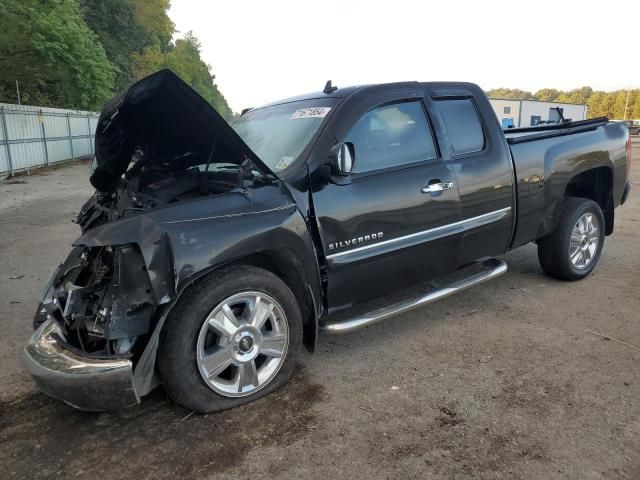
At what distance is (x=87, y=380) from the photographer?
2475mm

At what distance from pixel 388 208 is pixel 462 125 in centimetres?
115

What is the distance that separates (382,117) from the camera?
3.55 metres

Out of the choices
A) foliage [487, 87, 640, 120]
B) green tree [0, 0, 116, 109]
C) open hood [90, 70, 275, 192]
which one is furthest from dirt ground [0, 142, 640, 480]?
foliage [487, 87, 640, 120]

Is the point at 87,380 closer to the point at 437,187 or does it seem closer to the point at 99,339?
the point at 99,339

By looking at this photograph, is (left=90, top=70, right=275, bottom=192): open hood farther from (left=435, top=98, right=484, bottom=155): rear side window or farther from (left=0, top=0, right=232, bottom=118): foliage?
(left=0, top=0, right=232, bottom=118): foliage

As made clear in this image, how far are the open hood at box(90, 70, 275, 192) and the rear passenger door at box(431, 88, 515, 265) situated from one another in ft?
5.19

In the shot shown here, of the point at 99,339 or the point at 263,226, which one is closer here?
the point at 99,339

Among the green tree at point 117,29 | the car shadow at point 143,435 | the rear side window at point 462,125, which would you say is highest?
the green tree at point 117,29

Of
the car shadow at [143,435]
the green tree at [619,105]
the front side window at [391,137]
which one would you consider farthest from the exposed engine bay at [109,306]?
the green tree at [619,105]

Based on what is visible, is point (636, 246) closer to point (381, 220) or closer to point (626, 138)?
point (626, 138)

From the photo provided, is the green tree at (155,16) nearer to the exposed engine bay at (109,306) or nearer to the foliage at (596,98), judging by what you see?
the exposed engine bay at (109,306)

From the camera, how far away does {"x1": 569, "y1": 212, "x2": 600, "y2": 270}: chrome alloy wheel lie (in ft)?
15.6

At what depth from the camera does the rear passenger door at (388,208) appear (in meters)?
3.21

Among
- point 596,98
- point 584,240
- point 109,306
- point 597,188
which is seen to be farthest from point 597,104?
point 109,306
